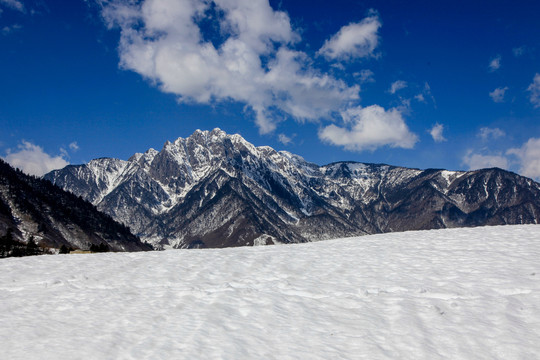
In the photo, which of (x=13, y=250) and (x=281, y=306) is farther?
(x=13, y=250)

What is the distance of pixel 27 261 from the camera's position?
20812mm

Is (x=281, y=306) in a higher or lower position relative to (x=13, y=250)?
lower

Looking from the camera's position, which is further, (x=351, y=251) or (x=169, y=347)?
(x=351, y=251)

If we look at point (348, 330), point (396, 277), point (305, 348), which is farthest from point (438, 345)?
point (396, 277)

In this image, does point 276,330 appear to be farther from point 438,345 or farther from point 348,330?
point 438,345

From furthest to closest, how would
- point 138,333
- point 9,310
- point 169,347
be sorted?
point 9,310 → point 138,333 → point 169,347

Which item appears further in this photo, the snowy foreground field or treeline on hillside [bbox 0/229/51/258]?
treeline on hillside [bbox 0/229/51/258]

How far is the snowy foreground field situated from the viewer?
10.0 meters

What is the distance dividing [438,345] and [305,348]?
3.85m

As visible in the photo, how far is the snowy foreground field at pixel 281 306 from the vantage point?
10047 millimetres

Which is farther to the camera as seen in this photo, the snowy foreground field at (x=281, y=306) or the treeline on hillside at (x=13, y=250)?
the treeline on hillside at (x=13, y=250)

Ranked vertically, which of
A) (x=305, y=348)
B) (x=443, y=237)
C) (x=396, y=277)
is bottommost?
(x=305, y=348)

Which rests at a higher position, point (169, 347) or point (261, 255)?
point (261, 255)

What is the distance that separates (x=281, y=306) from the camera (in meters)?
13.1
